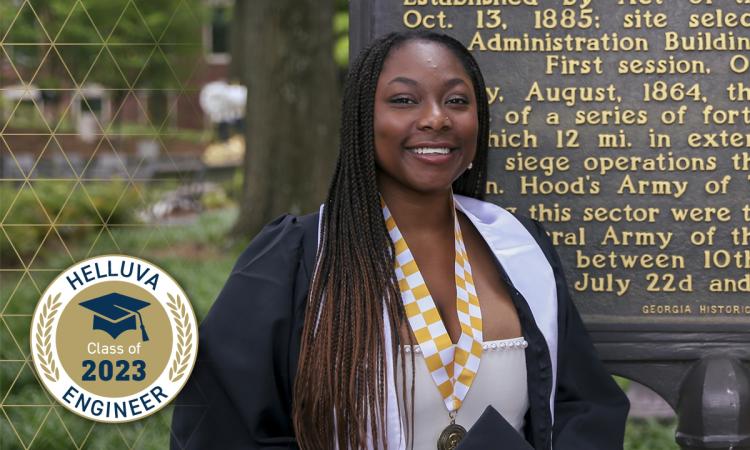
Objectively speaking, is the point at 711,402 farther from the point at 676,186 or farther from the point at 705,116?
the point at 705,116

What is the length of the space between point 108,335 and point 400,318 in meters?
1.32

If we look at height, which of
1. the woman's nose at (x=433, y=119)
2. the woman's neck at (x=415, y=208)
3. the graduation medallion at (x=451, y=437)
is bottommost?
the graduation medallion at (x=451, y=437)

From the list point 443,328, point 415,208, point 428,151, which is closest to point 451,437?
point 443,328

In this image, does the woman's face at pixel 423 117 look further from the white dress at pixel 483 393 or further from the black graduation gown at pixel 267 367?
the white dress at pixel 483 393

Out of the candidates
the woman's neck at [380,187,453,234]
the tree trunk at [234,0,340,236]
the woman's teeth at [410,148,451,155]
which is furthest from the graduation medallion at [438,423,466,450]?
the tree trunk at [234,0,340,236]

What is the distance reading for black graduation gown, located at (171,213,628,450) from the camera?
11.1 feet

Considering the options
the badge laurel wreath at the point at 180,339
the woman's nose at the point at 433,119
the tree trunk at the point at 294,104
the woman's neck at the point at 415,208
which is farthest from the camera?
the tree trunk at the point at 294,104

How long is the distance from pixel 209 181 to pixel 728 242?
859 inches

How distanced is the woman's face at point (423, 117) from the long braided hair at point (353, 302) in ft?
0.15

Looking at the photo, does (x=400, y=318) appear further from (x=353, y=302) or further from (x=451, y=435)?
(x=451, y=435)

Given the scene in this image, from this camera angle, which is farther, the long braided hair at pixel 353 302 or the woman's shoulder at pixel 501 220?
the woman's shoulder at pixel 501 220

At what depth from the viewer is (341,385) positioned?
337 cm
